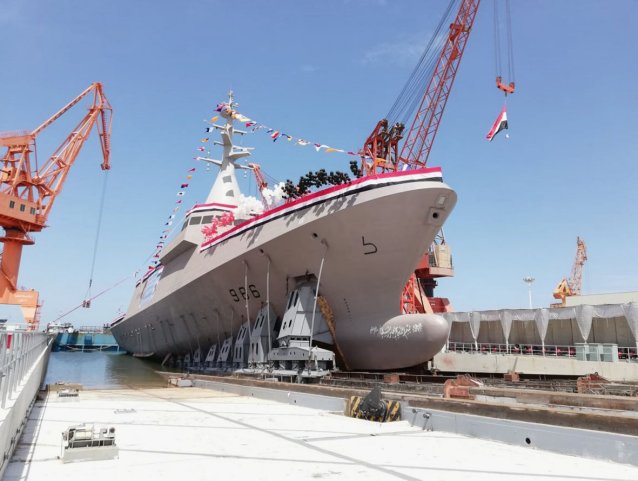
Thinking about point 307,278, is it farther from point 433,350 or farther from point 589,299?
point 589,299

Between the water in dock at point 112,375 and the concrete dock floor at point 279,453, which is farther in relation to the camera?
the water in dock at point 112,375

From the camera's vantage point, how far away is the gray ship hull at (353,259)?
18797mm

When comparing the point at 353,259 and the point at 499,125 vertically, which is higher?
the point at 499,125

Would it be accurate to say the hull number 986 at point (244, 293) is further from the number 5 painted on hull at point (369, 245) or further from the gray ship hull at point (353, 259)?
the number 5 painted on hull at point (369, 245)

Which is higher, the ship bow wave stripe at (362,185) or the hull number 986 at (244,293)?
the ship bow wave stripe at (362,185)

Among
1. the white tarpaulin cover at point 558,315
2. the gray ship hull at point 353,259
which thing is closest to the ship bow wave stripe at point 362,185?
the gray ship hull at point 353,259

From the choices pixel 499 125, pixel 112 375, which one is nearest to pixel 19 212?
pixel 112 375

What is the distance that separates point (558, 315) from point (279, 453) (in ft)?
90.3

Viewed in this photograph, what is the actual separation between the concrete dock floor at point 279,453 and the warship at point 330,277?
9725mm

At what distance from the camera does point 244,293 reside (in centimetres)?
2444

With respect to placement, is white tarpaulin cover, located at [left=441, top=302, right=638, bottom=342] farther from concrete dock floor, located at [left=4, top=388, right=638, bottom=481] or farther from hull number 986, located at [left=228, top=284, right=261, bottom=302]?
concrete dock floor, located at [left=4, top=388, right=638, bottom=481]

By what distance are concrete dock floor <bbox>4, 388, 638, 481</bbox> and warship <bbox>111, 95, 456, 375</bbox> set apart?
973 cm

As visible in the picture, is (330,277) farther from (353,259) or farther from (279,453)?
(279,453)

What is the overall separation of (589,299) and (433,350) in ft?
75.5
